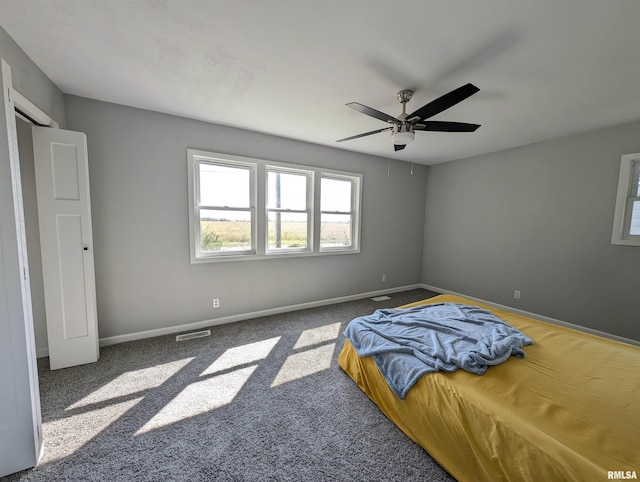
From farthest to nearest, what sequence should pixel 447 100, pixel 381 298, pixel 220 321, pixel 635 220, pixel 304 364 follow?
pixel 381 298 < pixel 220 321 < pixel 635 220 < pixel 304 364 < pixel 447 100

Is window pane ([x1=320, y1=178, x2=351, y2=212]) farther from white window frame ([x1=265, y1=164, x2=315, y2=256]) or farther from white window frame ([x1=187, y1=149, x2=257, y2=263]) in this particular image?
white window frame ([x1=187, y1=149, x2=257, y2=263])

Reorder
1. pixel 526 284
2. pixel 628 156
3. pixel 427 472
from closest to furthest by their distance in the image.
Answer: pixel 427 472, pixel 628 156, pixel 526 284

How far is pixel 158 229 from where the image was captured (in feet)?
9.30

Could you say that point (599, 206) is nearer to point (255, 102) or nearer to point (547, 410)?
point (547, 410)

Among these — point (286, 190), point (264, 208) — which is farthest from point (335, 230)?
point (264, 208)

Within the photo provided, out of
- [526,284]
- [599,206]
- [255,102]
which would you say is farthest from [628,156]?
[255,102]

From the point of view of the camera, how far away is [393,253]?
481cm

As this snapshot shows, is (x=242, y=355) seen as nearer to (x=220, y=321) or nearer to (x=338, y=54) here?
(x=220, y=321)

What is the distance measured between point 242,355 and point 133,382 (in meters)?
0.91

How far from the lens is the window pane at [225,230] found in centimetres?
316

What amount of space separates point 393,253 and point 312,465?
3875mm

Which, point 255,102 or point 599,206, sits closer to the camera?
point 255,102

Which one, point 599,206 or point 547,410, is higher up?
point 599,206

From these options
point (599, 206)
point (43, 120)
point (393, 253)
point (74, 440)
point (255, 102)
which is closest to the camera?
point (74, 440)
